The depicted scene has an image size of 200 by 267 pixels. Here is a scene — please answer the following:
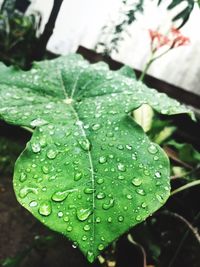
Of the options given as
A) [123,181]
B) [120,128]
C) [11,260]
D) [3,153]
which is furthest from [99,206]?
Result: [3,153]

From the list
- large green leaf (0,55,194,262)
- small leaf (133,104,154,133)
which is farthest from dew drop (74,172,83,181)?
small leaf (133,104,154,133)

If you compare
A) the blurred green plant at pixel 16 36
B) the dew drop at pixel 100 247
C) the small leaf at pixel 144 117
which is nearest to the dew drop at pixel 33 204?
the dew drop at pixel 100 247

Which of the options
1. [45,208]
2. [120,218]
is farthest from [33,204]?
[120,218]

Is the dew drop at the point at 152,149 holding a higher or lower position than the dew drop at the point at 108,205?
higher

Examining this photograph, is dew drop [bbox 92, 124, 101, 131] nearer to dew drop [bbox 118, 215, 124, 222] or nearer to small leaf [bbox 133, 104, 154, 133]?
dew drop [bbox 118, 215, 124, 222]

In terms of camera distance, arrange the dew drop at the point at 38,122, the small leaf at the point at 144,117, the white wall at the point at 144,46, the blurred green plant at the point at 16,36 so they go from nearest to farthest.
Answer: the dew drop at the point at 38,122
the small leaf at the point at 144,117
the white wall at the point at 144,46
the blurred green plant at the point at 16,36

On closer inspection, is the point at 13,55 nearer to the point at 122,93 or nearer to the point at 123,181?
the point at 122,93

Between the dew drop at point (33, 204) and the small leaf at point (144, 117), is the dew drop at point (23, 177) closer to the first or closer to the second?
the dew drop at point (33, 204)

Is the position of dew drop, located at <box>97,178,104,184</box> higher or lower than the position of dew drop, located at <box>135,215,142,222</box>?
lower
